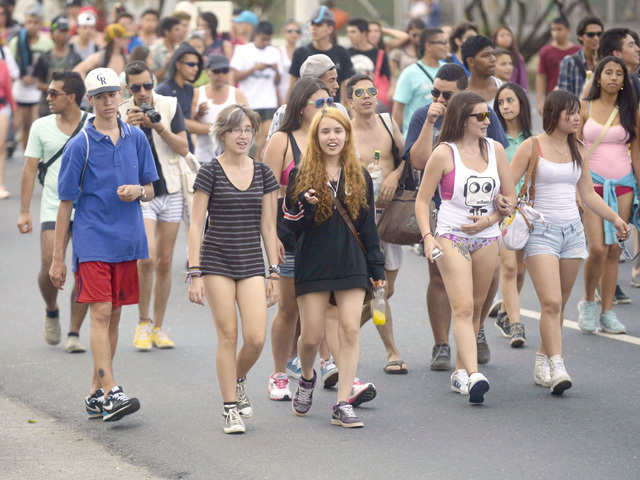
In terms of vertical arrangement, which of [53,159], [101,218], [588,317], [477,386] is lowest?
[588,317]

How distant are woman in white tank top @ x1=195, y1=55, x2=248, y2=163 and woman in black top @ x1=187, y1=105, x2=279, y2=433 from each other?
417 cm

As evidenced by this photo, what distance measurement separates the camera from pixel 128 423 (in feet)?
23.3

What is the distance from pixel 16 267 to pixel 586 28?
6250 millimetres

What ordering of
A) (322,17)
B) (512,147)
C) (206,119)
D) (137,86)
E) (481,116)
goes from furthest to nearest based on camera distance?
1. (322,17)
2. (206,119)
3. (512,147)
4. (137,86)
5. (481,116)

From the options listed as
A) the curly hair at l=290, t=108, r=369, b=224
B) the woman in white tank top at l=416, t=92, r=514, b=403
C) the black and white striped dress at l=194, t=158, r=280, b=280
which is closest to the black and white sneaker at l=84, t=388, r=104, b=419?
the black and white striped dress at l=194, t=158, r=280, b=280

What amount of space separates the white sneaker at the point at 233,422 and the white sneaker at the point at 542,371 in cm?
210

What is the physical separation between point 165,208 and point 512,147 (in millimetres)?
2661

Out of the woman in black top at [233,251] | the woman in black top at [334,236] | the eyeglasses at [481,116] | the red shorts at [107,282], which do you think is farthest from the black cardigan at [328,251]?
the red shorts at [107,282]

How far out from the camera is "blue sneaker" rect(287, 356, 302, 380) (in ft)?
26.4

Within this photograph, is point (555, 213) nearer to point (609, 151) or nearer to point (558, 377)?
point (558, 377)

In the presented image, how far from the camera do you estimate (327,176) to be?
691 centimetres

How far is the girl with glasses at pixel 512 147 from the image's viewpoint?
29.6 ft

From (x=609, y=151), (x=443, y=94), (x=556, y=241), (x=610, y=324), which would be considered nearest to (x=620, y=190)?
(x=609, y=151)

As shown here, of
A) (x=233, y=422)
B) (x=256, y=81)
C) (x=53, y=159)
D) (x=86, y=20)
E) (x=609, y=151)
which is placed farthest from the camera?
(x=86, y=20)
